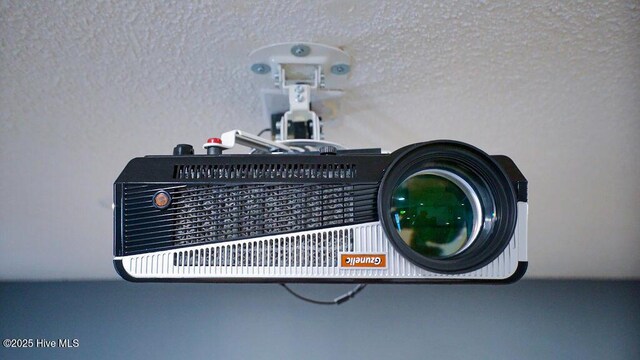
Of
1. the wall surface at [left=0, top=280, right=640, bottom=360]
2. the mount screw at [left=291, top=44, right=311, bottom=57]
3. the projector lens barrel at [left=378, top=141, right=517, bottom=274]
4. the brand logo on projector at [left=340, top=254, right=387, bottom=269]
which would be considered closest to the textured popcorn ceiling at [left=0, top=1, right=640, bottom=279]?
the mount screw at [left=291, top=44, right=311, bottom=57]

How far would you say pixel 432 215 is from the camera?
1.77 feet

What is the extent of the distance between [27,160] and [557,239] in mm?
1879

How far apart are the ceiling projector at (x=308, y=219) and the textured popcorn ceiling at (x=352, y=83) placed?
28 centimetres

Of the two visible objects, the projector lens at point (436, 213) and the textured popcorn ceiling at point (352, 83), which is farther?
the textured popcorn ceiling at point (352, 83)

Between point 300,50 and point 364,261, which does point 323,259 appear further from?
point 300,50

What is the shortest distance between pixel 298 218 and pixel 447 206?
0.19 meters

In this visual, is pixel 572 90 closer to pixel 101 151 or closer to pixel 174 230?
pixel 174 230

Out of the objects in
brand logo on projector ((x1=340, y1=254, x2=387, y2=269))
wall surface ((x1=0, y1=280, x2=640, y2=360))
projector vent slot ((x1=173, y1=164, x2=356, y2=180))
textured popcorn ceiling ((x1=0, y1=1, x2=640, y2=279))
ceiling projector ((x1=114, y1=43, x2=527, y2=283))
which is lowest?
wall surface ((x1=0, y1=280, x2=640, y2=360))

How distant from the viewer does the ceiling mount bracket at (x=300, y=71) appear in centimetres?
75

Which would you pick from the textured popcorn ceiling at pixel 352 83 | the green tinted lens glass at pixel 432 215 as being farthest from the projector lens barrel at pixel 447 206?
the textured popcorn ceiling at pixel 352 83

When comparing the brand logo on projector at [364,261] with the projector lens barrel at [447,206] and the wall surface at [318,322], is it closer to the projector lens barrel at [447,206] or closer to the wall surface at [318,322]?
the projector lens barrel at [447,206]

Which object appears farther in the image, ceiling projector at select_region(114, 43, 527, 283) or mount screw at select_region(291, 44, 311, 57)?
mount screw at select_region(291, 44, 311, 57)

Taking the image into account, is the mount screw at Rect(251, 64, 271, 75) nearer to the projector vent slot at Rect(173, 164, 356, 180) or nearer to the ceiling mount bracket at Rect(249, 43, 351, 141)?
the ceiling mount bracket at Rect(249, 43, 351, 141)

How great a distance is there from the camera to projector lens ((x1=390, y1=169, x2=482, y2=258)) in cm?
53
